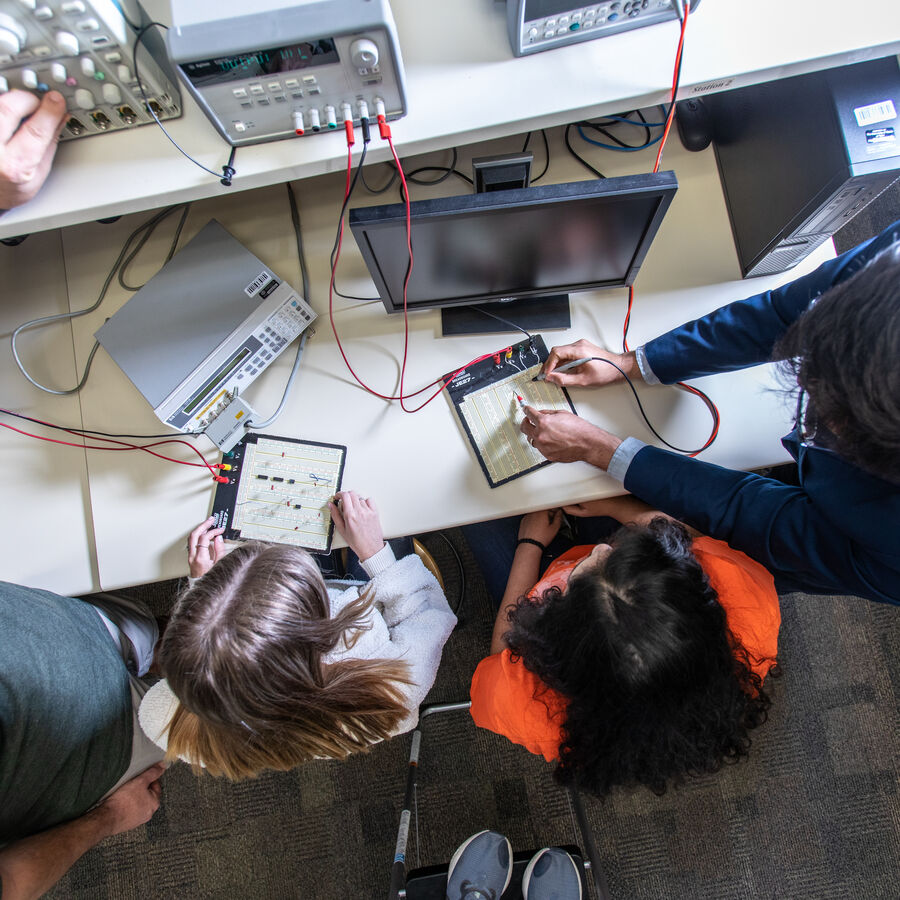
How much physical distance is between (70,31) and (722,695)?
3.85 ft

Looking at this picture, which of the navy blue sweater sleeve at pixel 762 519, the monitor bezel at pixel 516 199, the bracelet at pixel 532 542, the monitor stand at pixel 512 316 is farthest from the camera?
the bracelet at pixel 532 542

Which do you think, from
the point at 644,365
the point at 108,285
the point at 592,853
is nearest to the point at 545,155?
the point at 644,365

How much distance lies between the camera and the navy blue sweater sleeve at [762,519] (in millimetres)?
803

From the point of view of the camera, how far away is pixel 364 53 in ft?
2.06

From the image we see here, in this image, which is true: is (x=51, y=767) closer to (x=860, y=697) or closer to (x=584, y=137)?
(x=584, y=137)

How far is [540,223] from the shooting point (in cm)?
78

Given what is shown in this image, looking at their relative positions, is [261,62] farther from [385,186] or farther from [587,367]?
[587,367]

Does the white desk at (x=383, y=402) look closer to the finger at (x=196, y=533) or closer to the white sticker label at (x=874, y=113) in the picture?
the finger at (x=196, y=533)

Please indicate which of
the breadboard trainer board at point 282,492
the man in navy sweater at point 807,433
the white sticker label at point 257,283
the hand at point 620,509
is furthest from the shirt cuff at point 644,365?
the white sticker label at point 257,283

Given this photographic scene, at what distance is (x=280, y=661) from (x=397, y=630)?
0.31 metres

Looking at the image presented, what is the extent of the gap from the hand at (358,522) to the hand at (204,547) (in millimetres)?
210

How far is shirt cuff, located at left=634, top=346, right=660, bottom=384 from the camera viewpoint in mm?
966

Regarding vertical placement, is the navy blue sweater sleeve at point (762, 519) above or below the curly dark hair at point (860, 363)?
below

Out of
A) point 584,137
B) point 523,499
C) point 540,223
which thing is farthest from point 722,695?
point 584,137
